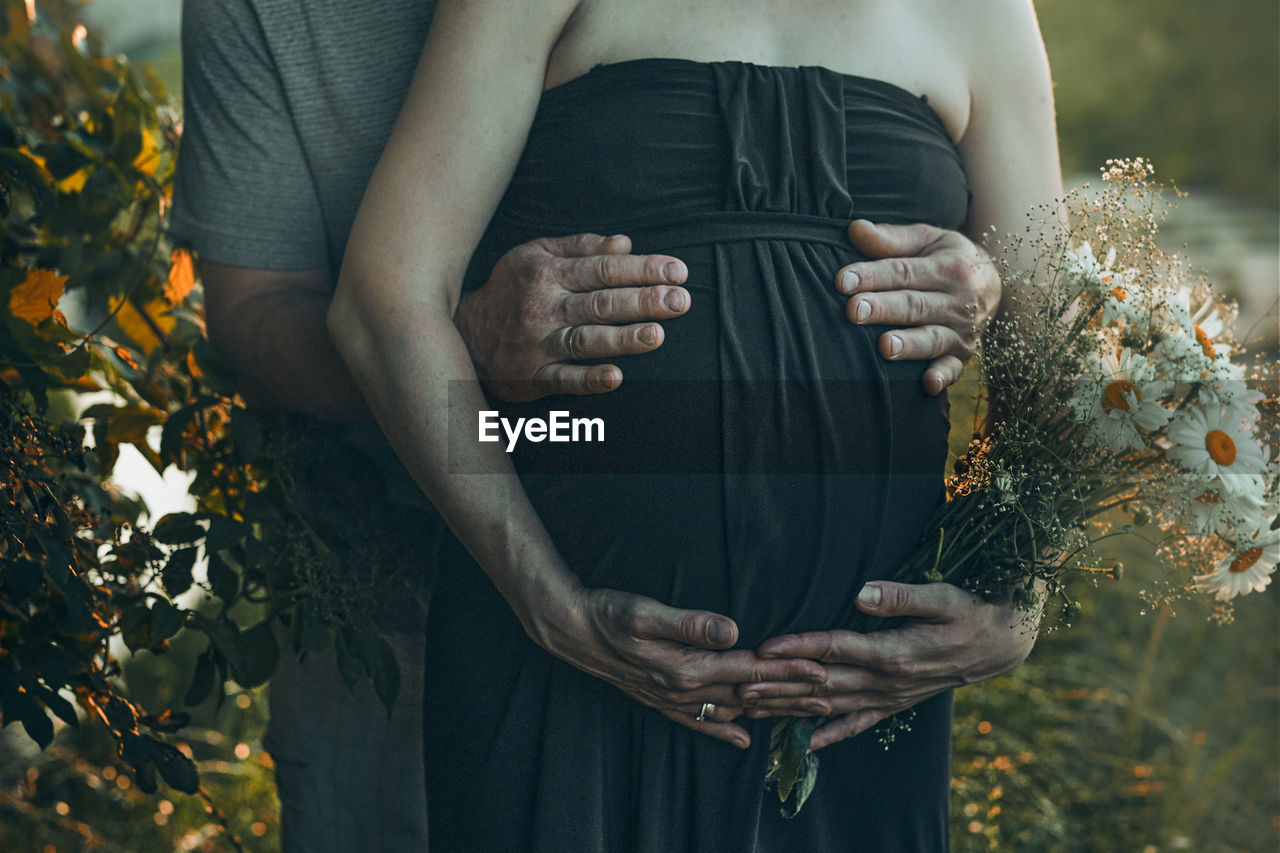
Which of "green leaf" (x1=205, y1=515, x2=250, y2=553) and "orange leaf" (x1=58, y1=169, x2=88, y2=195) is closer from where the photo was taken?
"green leaf" (x1=205, y1=515, x2=250, y2=553)

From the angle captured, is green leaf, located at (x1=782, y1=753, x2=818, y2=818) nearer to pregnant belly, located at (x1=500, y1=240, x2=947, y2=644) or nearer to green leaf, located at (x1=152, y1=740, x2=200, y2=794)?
pregnant belly, located at (x1=500, y1=240, x2=947, y2=644)

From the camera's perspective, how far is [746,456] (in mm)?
1058

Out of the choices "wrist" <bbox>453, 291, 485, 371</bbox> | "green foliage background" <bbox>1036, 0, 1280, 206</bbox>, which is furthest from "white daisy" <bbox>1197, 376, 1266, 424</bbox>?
"green foliage background" <bbox>1036, 0, 1280, 206</bbox>

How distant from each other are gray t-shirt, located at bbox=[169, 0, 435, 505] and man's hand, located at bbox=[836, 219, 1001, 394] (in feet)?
2.10

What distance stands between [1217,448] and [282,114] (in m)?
1.18

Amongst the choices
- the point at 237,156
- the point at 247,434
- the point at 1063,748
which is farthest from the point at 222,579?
the point at 1063,748

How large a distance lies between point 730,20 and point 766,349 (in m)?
0.37

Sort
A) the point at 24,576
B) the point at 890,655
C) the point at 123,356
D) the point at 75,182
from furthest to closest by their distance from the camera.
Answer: the point at 75,182 < the point at 123,356 < the point at 890,655 < the point at 24,576

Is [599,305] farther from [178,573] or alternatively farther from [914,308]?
[178,573]

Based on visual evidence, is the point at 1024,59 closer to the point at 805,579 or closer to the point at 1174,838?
the point at 805,579

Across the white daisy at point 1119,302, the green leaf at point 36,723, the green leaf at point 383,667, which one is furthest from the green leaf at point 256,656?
the white daisy at point 1119,302

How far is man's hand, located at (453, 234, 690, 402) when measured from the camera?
1.05m

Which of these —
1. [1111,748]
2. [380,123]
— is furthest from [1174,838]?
[380,123]

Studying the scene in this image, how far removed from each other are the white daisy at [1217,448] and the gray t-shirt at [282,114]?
1019 mm
